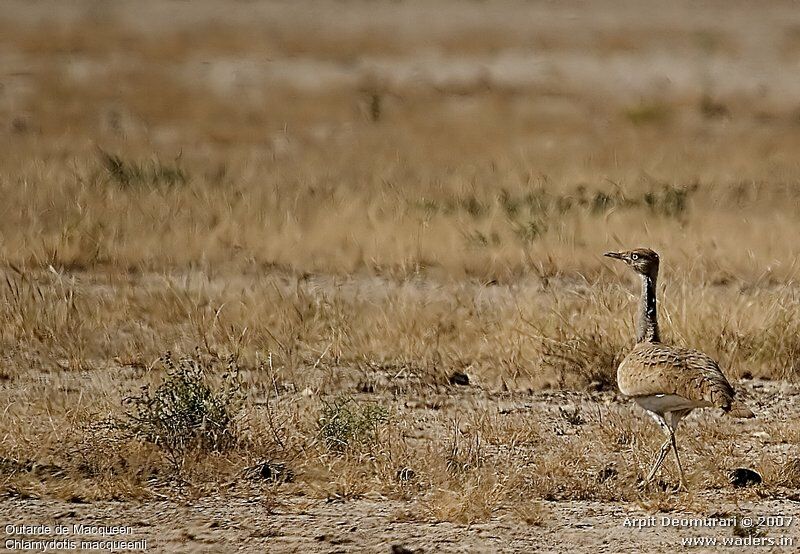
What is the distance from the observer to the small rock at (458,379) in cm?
829

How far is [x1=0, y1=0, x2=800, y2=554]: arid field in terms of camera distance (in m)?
5.97

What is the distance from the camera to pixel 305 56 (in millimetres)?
32312

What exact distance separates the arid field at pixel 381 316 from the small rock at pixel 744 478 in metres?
0.05

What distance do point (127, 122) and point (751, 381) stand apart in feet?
48.3

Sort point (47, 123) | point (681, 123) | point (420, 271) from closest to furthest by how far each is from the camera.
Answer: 1. point (420, 271)
2. point (47, 123)
3. point (681, 123)

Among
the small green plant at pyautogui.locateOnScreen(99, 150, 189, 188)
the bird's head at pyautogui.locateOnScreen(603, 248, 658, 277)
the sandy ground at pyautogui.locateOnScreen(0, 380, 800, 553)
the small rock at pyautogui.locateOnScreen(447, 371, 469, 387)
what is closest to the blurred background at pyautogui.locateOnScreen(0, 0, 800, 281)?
the small green plant at pyautogui.locateOnScreen(99, 150, 189, 188)

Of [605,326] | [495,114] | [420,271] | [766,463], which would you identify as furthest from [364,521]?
[495,114]

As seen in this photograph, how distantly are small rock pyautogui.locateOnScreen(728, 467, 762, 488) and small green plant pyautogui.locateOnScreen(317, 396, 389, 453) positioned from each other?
1.72 m

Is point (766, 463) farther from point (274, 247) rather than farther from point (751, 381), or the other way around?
point (274, 247)

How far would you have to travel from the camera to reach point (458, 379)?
27.3 feet

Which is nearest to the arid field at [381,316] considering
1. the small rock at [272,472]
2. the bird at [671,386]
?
the small rock at [272,472]

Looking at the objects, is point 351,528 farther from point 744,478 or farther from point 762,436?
point 762,436

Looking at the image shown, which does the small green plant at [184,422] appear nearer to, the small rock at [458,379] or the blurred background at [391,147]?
→ the small rock at [458,379]

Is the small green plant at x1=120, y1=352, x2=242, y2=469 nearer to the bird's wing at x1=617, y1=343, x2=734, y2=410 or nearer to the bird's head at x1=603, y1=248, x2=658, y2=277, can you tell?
the bird's wing at x1=617, y1=343, x2=734, y2=410
